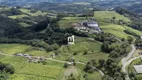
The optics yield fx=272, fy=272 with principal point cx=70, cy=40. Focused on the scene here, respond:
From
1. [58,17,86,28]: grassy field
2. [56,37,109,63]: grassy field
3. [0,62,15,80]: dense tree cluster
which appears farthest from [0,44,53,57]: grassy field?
[58,17,86,28]: grassy field

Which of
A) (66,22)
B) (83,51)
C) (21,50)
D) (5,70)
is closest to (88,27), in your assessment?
(66,22)

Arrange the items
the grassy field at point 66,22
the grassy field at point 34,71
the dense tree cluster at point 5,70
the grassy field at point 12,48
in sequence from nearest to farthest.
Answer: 1. the dense tree cluster at point 5,70
2. the grassy field at point 34,71
3. the grassy field at point 12,48
4. the grassy field at point 66,22

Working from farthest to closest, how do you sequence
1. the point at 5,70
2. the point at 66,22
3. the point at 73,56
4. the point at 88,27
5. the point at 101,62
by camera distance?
the point at 66,22 → the point at 88,27 → the point at 73,56 → the point at 101,62 → the point at 5,70

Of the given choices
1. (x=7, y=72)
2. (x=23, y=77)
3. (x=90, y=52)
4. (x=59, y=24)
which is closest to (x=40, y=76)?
(x=23, y=77)

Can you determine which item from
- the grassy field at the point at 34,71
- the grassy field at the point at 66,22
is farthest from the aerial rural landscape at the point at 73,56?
the grassy field at the point at 66,22

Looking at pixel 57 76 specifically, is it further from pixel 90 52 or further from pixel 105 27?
pixel 105 27

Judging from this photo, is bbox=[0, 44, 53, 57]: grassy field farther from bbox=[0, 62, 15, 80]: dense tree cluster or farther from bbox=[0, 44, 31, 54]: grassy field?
bbox=[0, 62, 15, 80]: dense tree cluster

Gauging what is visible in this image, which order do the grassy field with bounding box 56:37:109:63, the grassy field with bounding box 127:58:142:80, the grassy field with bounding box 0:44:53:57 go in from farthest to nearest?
1. the grassy field with bounding box 0:44:53:57
2. the grassy field with bounding box 56:37:109:63
3. the grassy field with bounding box 127:58:142:80

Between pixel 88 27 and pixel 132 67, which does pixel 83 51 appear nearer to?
pixel 132 67

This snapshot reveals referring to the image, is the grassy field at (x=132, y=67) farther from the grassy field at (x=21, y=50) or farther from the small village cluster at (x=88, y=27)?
the small village cluster at (x=88, y=27)
